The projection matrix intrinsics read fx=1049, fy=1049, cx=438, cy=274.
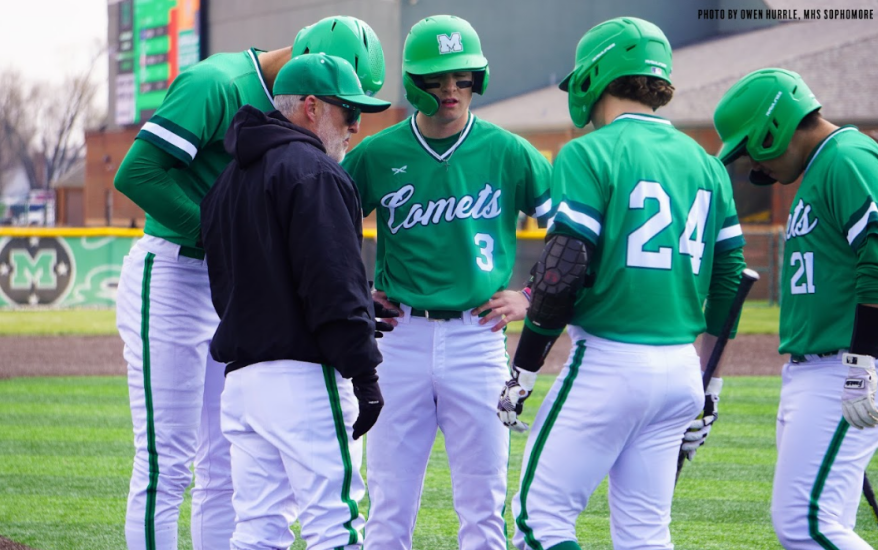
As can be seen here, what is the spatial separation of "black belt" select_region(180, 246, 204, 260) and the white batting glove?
2.32 meters


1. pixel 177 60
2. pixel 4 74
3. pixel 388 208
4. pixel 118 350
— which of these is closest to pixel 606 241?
pixel 388 208

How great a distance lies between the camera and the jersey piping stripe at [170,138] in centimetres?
378

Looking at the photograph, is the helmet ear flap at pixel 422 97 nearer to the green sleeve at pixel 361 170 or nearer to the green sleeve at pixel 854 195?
the green sleeve at pixel 361 170

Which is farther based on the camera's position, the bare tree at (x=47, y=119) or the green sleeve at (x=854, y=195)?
the bare tree at (x=47, y=119)

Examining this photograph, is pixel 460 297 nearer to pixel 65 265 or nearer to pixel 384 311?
pixel 384 311

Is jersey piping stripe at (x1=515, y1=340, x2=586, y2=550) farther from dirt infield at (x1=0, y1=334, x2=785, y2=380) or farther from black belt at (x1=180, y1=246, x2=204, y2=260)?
dirt infield at (x1=0, y1=334, x2=785, y2=380)

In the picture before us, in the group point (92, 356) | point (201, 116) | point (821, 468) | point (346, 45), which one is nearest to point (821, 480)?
point (821, 468)

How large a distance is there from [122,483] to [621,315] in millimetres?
4610

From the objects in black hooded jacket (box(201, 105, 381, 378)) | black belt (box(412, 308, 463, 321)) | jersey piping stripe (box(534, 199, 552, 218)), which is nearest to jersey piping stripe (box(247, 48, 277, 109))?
black hooded jacket (box(201, 105, 381, 378))

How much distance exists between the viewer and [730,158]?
12.1 feet

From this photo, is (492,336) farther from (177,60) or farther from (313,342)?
(177,60)

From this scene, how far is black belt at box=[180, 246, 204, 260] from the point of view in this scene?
3.94 m

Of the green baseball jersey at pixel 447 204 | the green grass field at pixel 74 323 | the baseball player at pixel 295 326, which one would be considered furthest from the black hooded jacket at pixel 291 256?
the green grass field at pixel 74 323

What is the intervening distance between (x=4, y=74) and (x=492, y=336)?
63.6 m
